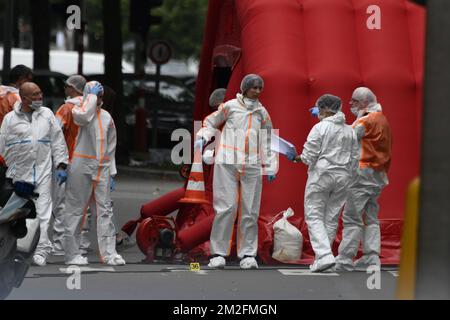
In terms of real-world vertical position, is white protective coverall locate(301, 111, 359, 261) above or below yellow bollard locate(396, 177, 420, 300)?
below

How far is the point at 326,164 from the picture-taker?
13.3 meters

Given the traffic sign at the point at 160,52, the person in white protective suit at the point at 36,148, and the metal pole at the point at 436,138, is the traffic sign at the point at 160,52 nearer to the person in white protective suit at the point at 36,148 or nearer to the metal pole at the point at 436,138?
the person in white protective suit at the point at 36,148

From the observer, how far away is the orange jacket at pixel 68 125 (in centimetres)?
1385

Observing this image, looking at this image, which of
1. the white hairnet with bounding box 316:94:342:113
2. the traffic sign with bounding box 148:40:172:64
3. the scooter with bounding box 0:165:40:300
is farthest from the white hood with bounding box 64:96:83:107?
the traffic sign with bounding box 148:40:172:64

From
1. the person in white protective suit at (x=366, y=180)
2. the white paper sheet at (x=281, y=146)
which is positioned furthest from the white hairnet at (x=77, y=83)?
the person in white protective suit at (x=366, y=180)

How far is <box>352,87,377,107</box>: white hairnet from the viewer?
13.7m

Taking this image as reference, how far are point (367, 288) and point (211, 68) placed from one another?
4974 millimetres

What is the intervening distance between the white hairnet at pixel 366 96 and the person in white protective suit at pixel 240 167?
90 centimetres

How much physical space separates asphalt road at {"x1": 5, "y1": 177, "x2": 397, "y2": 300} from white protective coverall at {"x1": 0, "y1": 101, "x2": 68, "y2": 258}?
559 mm

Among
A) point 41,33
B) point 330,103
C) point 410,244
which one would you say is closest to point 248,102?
point 330,103

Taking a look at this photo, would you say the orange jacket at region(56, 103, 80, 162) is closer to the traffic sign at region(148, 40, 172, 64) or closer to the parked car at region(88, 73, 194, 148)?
the traffic sign at region(148, 40, 172, 64)

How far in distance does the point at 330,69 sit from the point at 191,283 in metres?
3.48
